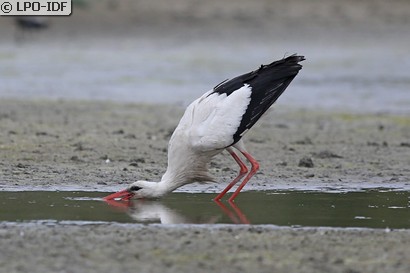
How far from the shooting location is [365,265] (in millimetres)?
6184

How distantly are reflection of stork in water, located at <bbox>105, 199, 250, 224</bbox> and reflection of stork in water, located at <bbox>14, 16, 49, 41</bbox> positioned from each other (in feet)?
73.2

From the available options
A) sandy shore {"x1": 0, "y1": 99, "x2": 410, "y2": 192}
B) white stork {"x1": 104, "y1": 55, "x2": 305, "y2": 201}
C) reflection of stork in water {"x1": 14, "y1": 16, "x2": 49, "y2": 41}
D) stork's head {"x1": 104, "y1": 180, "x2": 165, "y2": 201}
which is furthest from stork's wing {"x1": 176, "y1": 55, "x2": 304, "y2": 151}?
reflection of stork in water {"x1": 14, "y1": 16, "x2": 49, "y2": 41}

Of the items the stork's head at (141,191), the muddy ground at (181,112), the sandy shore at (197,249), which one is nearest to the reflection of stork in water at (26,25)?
the muddy ground at (181,112)

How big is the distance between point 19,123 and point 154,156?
307cm

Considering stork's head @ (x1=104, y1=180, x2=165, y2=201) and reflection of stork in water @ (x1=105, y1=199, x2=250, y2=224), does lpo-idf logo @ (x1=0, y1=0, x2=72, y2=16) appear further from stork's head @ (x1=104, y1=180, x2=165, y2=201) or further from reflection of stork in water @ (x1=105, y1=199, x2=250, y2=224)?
reflection of stork in water @ (x1=105, y1=199, x2=250, y2=224)

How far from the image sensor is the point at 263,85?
29.9ft

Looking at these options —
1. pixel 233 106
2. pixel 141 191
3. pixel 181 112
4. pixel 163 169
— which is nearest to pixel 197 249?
pixel 141 191

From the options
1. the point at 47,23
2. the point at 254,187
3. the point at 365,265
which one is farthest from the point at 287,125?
the point at 47,23

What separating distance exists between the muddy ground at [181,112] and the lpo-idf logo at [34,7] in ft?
4.52

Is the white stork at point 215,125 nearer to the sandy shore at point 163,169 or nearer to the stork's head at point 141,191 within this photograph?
the stork's head at point 141,191

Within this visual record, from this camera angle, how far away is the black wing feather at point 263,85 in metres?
9.04

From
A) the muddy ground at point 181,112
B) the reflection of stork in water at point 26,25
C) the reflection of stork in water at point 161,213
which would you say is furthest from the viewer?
the reflection of stork in water at point 26,25

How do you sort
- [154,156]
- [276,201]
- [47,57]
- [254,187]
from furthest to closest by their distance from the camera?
[47,57] → [154,156] → [254,187] → [276,201]

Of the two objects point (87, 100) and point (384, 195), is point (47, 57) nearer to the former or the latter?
point (87, 100)
